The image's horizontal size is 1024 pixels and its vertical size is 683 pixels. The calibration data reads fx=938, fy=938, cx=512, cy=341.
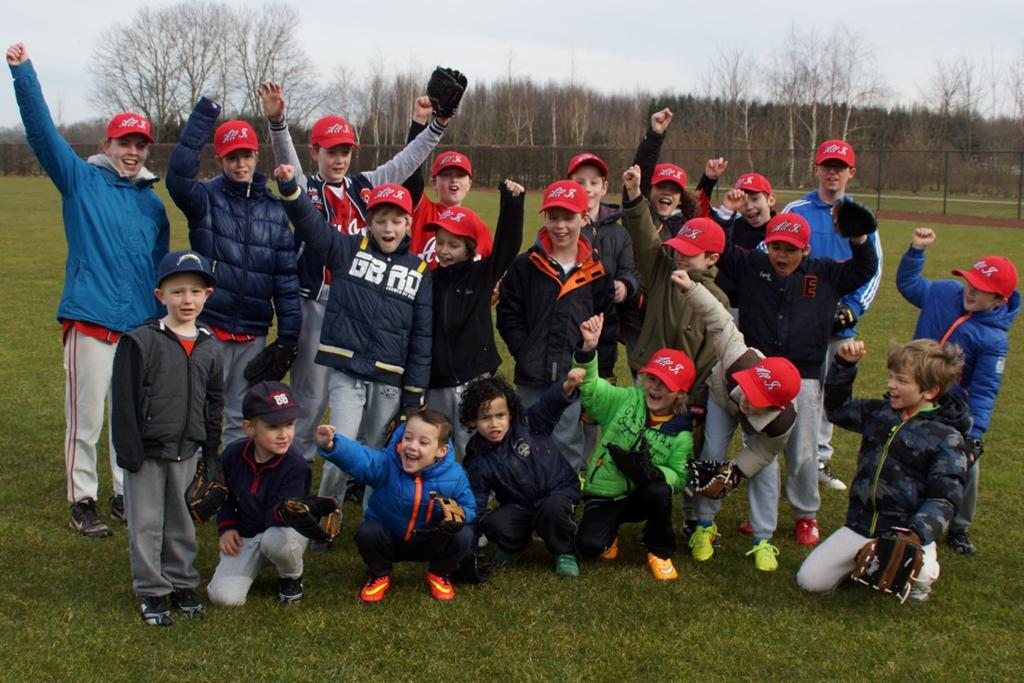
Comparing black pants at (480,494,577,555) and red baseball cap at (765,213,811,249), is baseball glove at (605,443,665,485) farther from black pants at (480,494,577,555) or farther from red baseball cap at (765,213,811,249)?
red baseball cap at (765,213,811,249)

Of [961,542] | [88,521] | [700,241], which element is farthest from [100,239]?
[961,542]

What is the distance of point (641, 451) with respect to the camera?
4.86 metres

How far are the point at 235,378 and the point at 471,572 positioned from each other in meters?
1.95

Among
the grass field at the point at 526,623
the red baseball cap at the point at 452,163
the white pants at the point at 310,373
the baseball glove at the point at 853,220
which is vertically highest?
the red baseball cap at the point at 452,163

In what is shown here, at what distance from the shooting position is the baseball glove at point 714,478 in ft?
15.9

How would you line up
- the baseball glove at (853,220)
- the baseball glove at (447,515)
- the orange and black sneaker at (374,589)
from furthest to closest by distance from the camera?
1. the baseball glove at (853,220)
2. the orange and black sneaker at (374,589)
3. the baseball glove at (447,515)

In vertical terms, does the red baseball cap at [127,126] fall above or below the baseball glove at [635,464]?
above

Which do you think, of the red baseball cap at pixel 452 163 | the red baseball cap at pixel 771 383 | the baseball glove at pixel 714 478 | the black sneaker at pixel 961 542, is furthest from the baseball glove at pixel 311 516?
the black sneaker at pixel 961 542

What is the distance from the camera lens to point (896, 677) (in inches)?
150

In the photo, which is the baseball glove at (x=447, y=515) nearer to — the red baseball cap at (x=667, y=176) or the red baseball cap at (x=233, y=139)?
the red baseball cap at (x=233, y=139)

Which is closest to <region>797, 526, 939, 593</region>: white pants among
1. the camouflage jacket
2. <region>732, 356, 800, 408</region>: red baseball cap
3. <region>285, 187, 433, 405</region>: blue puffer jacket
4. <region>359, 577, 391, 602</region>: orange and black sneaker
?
the camouflage jacket

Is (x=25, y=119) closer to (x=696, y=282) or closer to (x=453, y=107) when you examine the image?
(x=453, y=107)

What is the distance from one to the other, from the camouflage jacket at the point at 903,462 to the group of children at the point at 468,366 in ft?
0.04

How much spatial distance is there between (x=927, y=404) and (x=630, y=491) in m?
1.56
